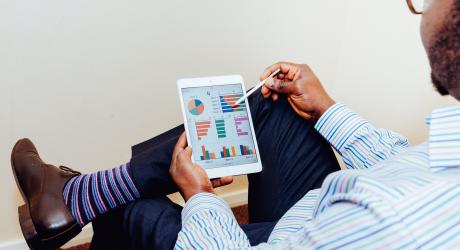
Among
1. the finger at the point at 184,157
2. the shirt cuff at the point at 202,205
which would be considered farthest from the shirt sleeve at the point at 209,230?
the finger at the point at 184,157

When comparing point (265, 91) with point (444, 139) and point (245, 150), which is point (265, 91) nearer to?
point (245, 150)

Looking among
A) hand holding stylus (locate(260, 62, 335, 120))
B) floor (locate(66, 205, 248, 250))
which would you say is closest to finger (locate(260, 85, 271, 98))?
hand holding stylus (locate(260, 62, 335, 120))

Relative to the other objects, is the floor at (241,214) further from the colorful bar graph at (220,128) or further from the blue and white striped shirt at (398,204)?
the blue and white striped shirt at (398,204)

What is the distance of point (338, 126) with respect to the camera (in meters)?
0.81

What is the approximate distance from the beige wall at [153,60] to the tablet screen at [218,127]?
0.24 m

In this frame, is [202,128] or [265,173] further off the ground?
[202,128]

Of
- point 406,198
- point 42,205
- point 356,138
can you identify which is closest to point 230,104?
point 356,138

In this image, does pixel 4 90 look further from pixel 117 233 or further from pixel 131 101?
pixel 117 233

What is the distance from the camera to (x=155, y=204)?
2.35 ft

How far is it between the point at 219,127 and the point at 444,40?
484 millimetres

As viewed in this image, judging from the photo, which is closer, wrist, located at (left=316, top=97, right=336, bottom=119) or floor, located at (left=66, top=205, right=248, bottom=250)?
wrist, located at (left=316, top=97, right=336, bottom=119)

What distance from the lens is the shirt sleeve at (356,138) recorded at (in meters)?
0.78

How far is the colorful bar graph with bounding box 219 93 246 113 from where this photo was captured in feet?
2.80

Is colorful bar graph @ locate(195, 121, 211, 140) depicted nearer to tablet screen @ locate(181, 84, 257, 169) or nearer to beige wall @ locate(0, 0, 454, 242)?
tablet screen @ locate(181, 84, 257, 169)
